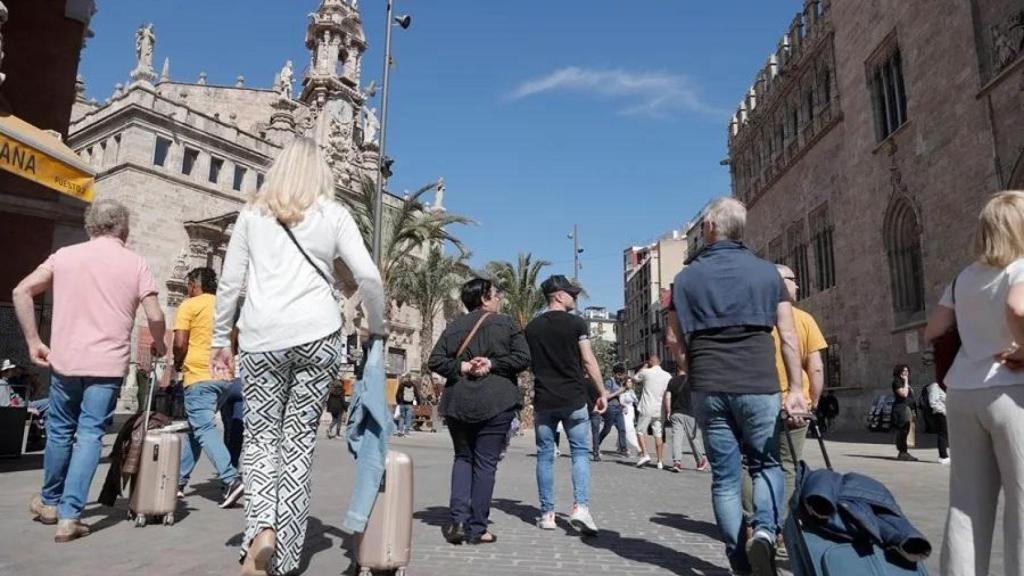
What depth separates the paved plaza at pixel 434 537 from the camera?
137 inches

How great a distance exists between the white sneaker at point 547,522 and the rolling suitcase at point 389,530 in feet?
6.59

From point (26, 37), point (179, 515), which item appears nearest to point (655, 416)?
point (179, 515)

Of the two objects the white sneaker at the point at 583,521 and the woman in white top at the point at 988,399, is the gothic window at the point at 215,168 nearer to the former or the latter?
the white sneaker at the point at 583,521

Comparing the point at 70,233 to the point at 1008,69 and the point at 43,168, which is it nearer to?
→ the point at 43,168

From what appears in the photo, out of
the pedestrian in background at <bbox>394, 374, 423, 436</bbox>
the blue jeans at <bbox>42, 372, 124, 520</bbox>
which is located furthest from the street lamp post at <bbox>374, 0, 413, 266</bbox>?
the blue jeans at <bbox>42, 372, 124, 520</bbox>

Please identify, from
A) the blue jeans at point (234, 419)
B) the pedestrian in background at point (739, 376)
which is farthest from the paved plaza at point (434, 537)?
the pedestrian in background at point (739, 376)

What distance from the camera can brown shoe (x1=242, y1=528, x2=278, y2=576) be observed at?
2.85 m

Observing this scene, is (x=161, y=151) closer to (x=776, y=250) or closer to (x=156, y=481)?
(x=776, y=250)

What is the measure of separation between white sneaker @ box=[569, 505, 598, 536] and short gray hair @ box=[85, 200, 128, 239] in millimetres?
3717

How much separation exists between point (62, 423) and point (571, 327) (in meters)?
3.58

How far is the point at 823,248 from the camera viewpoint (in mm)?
25734

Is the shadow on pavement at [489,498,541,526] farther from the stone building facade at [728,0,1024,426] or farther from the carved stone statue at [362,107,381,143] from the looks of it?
the carved stone statue at [362,107,381,143]

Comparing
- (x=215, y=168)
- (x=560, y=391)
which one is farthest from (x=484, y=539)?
(x=215, y=168)

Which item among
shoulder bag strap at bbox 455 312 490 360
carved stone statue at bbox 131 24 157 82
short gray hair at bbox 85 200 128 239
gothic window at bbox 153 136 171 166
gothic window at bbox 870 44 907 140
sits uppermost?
carved stone statue at bbox 131 24 157 82
